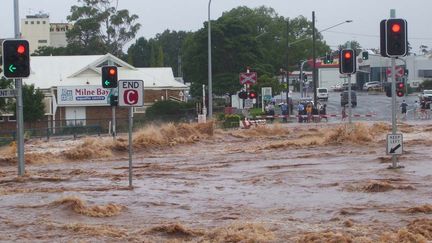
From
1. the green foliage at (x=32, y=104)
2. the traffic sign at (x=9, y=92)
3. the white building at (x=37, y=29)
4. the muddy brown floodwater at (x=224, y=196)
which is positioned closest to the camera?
the muddy brown floodwater at (x=224, y=196)

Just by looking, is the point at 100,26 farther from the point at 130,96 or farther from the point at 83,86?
the point at 130,96

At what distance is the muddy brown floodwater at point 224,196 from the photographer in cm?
1105

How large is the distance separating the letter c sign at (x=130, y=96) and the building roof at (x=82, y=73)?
45011mm

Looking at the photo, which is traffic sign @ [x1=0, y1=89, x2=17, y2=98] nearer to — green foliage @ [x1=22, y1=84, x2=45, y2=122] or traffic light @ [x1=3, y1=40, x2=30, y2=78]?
traffic light @ [x1=3, y1=40, x2=30, y2=78]

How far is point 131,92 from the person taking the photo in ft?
54.9

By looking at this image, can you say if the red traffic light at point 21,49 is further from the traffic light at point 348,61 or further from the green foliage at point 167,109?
the green foliage at point 167,109

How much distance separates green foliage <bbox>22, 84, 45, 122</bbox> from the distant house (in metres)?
1.03

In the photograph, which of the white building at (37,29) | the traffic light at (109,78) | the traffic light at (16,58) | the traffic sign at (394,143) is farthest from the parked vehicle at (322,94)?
the traffic light at (16,58)

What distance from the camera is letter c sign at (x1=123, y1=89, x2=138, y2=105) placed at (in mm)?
16688

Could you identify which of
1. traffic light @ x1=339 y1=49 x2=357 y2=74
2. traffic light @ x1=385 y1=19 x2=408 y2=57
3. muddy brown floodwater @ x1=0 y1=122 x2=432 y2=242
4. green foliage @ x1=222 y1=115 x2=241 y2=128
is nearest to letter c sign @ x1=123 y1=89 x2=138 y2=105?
muddy brown floodwater @ x1=0 y1=122 x2=432 y2=242

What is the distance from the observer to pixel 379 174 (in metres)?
18.8

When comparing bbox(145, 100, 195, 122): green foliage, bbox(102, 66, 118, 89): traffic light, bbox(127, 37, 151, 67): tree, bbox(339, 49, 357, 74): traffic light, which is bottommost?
bbox(145, 100, 195, 122): green foliage

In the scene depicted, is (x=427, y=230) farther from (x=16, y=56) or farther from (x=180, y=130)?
(x=180, y=130)

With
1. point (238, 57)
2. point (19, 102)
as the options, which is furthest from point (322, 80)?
point (19, 102)
